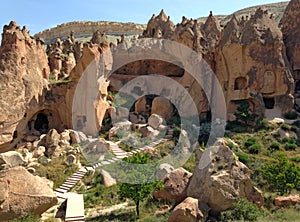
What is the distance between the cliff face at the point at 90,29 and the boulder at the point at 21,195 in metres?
65.8

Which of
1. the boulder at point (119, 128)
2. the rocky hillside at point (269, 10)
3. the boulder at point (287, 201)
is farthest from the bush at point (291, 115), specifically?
the rocky hillside at point (269, 10)

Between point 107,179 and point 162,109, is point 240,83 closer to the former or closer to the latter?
point 162,109

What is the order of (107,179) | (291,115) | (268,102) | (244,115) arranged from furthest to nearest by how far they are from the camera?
(268,102) → (291,115) → (244,115) → (107,179)

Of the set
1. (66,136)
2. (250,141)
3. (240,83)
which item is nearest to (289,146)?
(250,141)

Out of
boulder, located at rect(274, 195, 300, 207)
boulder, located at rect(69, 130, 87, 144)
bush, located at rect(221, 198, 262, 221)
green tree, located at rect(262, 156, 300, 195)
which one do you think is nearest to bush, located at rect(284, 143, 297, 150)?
green tree, located at rect(262, 156, 300, 195)

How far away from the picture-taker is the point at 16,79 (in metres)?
22.3

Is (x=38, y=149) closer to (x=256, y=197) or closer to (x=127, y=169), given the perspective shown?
(x=127, y=169)

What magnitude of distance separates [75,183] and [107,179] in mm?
1949

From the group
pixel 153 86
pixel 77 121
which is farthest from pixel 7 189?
pixel 153 86

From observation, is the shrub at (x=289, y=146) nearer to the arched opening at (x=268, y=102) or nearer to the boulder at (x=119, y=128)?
the arched opening at (x=268, y=102)

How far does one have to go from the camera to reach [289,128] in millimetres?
24156

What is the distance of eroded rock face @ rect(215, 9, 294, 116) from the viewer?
26328 millimetres

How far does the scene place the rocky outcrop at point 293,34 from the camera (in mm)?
29953

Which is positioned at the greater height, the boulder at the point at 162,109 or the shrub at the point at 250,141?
the boulder at the point at 162,109
